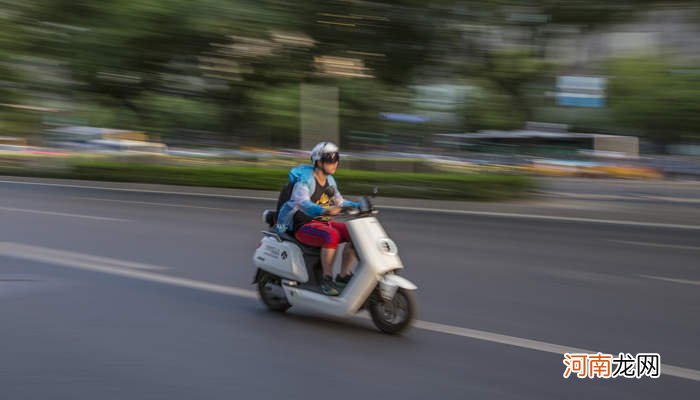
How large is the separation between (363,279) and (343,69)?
47.4 ft

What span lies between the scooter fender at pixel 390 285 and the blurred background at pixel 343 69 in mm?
7539

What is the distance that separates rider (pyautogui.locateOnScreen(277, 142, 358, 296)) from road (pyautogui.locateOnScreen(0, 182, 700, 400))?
16.8 inches

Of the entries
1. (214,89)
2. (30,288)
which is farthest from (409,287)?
(214,89)

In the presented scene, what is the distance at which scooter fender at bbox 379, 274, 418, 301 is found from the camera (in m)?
5.45

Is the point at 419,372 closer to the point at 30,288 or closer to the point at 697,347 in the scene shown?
the point at 697,347

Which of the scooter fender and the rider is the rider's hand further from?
the scooter fender

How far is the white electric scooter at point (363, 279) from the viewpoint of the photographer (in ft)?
18.1

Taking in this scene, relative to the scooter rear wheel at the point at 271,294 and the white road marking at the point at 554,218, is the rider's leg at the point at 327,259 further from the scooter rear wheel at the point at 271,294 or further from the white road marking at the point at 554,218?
the white road marking at the point at 554,218

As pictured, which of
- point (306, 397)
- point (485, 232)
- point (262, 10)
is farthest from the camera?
point (262, 10)

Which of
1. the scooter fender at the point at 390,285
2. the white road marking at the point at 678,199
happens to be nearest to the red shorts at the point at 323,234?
the scooter fender at the point at 390,285

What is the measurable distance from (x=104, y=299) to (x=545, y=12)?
12.9m

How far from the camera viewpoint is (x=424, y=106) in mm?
20609

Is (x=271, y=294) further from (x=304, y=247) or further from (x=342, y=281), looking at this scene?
(x=342, y=281)

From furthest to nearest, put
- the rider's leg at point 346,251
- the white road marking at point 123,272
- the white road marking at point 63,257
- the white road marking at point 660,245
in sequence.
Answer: the white road marking at point 660,245, the white road marking at point 63,257, the white road marking at point 123,272, the rider's leg at point 346,251
